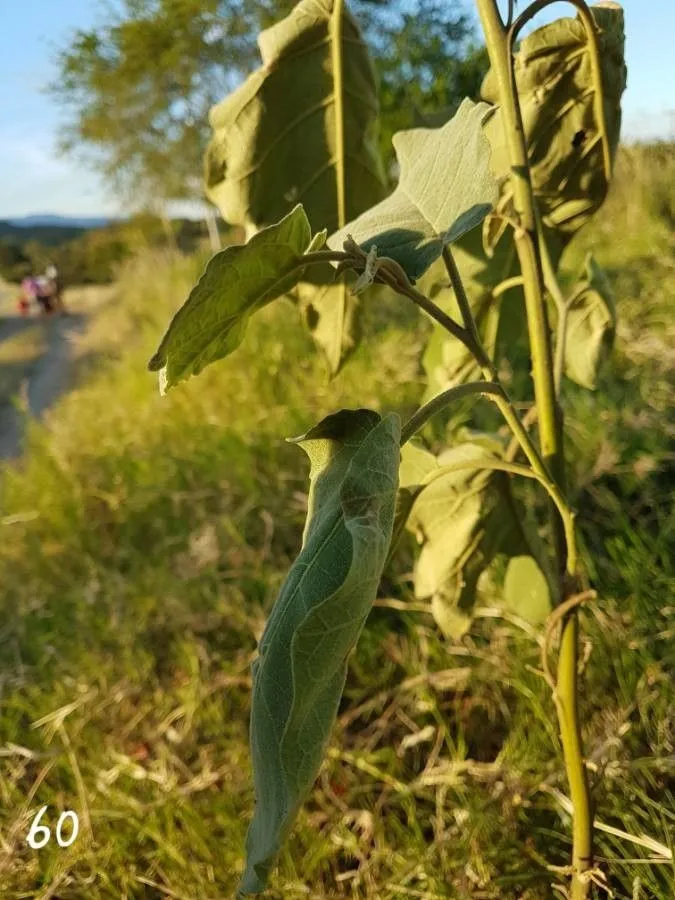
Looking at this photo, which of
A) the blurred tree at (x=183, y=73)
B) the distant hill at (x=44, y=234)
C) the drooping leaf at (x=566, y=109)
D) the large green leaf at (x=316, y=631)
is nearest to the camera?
the large green leaf at (x=316, y=631)

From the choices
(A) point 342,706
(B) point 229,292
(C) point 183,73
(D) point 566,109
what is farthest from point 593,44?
(C) point 183,73

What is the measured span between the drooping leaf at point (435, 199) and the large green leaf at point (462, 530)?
18 cm

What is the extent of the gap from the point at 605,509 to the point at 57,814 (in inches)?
32.1

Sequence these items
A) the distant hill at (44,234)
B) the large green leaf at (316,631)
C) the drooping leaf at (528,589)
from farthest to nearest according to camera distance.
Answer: the distant hill at (44,234) < the drooping leaf at (528,589) < the large green leaf at (316,631)

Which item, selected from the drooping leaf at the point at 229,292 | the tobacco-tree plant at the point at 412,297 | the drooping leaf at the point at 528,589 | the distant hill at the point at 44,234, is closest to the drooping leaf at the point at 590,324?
the tobacco-tree plant at the point at 412,297

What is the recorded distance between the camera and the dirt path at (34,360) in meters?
4.12

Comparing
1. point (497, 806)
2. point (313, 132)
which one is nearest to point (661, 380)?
point (497, 806)

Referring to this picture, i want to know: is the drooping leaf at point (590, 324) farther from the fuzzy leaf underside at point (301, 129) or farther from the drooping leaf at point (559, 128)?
the fuzzy leaf underside at point (301, 129)

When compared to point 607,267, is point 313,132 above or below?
above

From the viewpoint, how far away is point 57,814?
83cm

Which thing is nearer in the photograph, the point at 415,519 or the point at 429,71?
the point at 415,519

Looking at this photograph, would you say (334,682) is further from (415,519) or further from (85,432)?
(85,432)

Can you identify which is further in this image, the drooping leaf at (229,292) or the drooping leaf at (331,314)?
the drooping leaf at (331,314)

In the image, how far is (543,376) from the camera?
0.44 m
